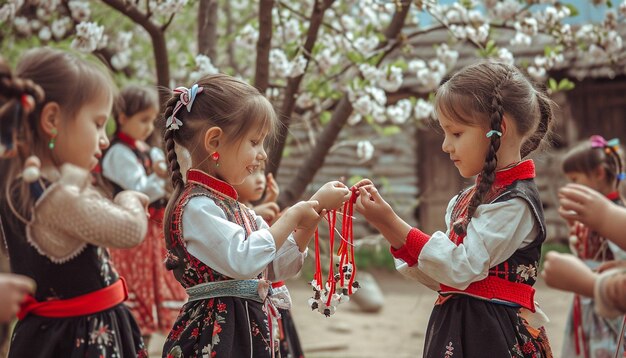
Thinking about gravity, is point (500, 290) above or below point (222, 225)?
below

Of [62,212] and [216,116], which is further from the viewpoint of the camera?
[216,116]

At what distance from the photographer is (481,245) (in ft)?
8.00

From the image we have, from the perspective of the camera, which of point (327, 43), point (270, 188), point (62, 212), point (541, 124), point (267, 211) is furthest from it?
point (327, 43)

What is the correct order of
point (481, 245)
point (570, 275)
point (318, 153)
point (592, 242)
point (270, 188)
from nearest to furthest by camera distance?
point (570, 275), point (481, 245), point (270, 188), point (592, 242), point (318, 153)

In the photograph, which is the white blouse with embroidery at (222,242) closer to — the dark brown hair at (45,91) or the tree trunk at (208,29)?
the dark brown hair at (45,91)

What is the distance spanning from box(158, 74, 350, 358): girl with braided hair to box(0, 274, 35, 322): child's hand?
651 mm

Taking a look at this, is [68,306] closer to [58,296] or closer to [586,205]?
[58,296]

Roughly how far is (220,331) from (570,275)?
1.02 m

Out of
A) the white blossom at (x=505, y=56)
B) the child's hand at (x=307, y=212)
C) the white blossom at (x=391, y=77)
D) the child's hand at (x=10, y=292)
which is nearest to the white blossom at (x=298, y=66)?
the white blossom at (x=391, y=77)

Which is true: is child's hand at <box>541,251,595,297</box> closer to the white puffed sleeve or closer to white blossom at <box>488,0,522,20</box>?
the white puffed sleeve

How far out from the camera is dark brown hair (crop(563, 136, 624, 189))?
164 inches

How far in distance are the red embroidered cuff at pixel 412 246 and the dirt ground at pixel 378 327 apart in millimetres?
3182

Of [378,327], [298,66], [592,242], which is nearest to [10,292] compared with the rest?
[298,66]

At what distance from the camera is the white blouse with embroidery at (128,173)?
4412 millimetres
